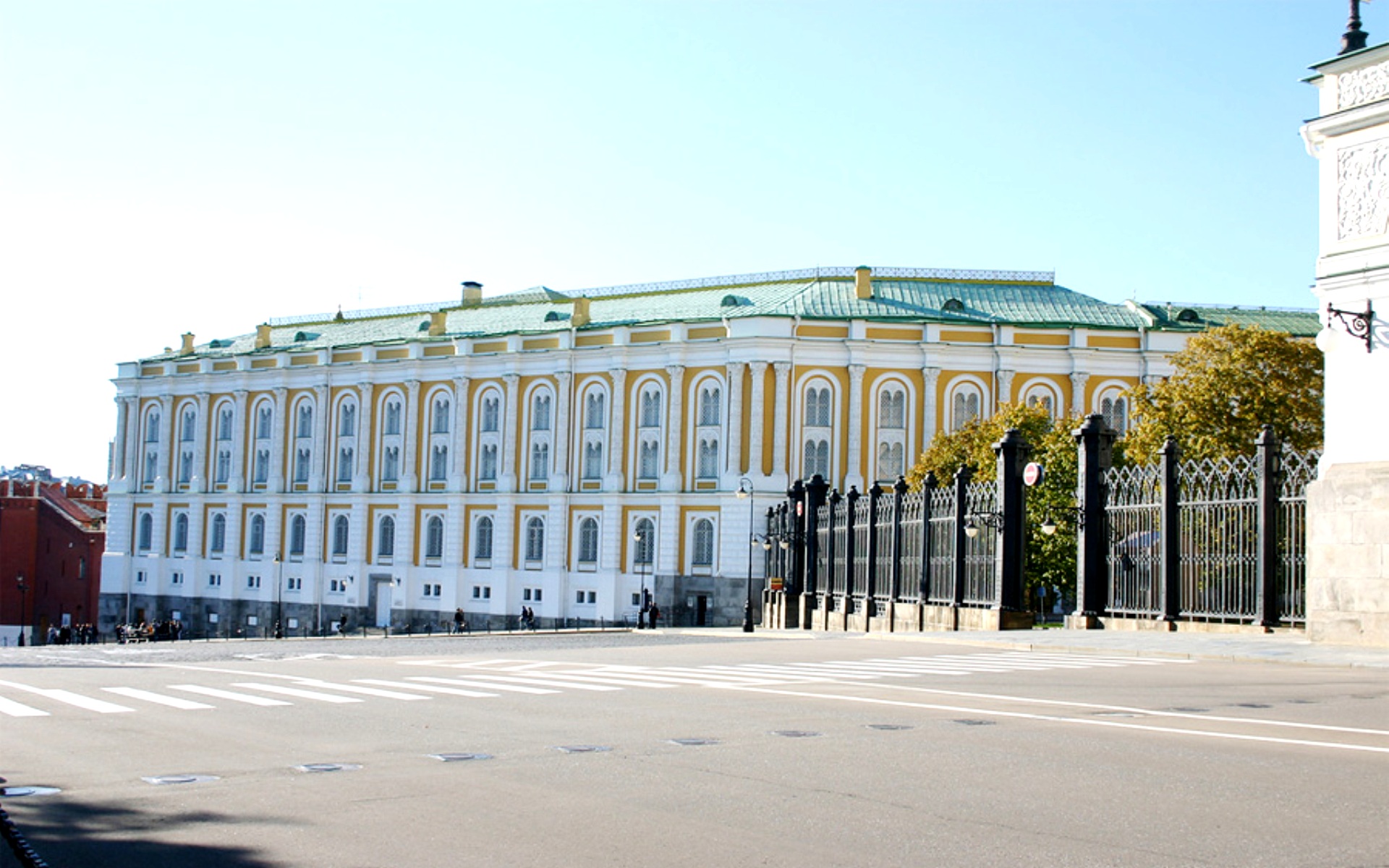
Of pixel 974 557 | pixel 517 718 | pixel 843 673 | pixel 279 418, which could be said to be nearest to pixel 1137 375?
pixel 974 557

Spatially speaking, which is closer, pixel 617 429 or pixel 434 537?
pixel 617 429

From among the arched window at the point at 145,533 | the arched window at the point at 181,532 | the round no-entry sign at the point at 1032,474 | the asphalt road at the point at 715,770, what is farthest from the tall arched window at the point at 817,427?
the asphalt road at the point at 715,770

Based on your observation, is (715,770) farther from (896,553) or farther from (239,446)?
(239,446)

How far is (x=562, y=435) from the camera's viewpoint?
79.4 meters

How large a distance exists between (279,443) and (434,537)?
1414cm

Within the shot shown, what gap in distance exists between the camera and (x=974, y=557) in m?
33.7

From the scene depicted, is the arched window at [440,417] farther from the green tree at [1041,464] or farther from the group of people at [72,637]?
the green tree at [1041,464]

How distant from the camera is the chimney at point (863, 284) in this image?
257 ft

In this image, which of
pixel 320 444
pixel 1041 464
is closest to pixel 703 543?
pixel 320 444

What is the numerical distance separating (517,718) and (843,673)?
702cm

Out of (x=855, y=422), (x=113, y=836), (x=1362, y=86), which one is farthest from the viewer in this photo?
(x=855, y=422)

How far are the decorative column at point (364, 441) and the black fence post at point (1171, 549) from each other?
65444 mm

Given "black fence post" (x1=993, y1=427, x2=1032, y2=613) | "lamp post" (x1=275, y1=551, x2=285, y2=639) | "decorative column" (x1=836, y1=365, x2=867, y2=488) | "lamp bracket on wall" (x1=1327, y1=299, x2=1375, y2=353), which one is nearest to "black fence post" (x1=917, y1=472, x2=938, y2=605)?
"black fence post" (x1=993, y1=427, x2=1032, y2=613)

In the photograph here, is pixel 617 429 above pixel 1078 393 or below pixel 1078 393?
below
